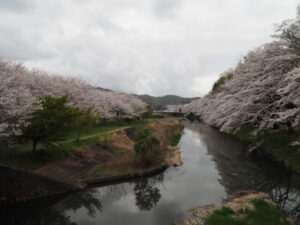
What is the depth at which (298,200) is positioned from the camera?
12.9m

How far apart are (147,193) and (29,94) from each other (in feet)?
46.6

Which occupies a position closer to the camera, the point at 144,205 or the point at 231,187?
the point at 144,205

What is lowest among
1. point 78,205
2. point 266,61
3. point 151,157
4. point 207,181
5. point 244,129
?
point 78,205

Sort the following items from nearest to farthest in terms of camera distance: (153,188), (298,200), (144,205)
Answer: (298,200) < (144,205) < (153,188)

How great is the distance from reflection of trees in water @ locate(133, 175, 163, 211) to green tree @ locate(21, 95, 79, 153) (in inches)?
357

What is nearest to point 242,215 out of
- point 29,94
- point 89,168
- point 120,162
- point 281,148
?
point 120,162

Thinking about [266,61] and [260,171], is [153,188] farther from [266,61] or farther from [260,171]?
[266,61]

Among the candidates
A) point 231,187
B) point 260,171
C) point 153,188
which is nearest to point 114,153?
point 153,188

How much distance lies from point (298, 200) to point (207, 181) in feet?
21.7

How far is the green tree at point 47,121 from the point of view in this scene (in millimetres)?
17016

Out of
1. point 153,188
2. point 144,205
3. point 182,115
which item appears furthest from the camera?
point 182,115

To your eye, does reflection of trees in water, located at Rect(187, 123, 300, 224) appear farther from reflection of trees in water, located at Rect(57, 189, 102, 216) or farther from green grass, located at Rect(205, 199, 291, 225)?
reflection of trees in water, located at Rect(57, 189, 102, 216)

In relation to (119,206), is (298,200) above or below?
above

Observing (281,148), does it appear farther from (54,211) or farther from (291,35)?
(54,211)
